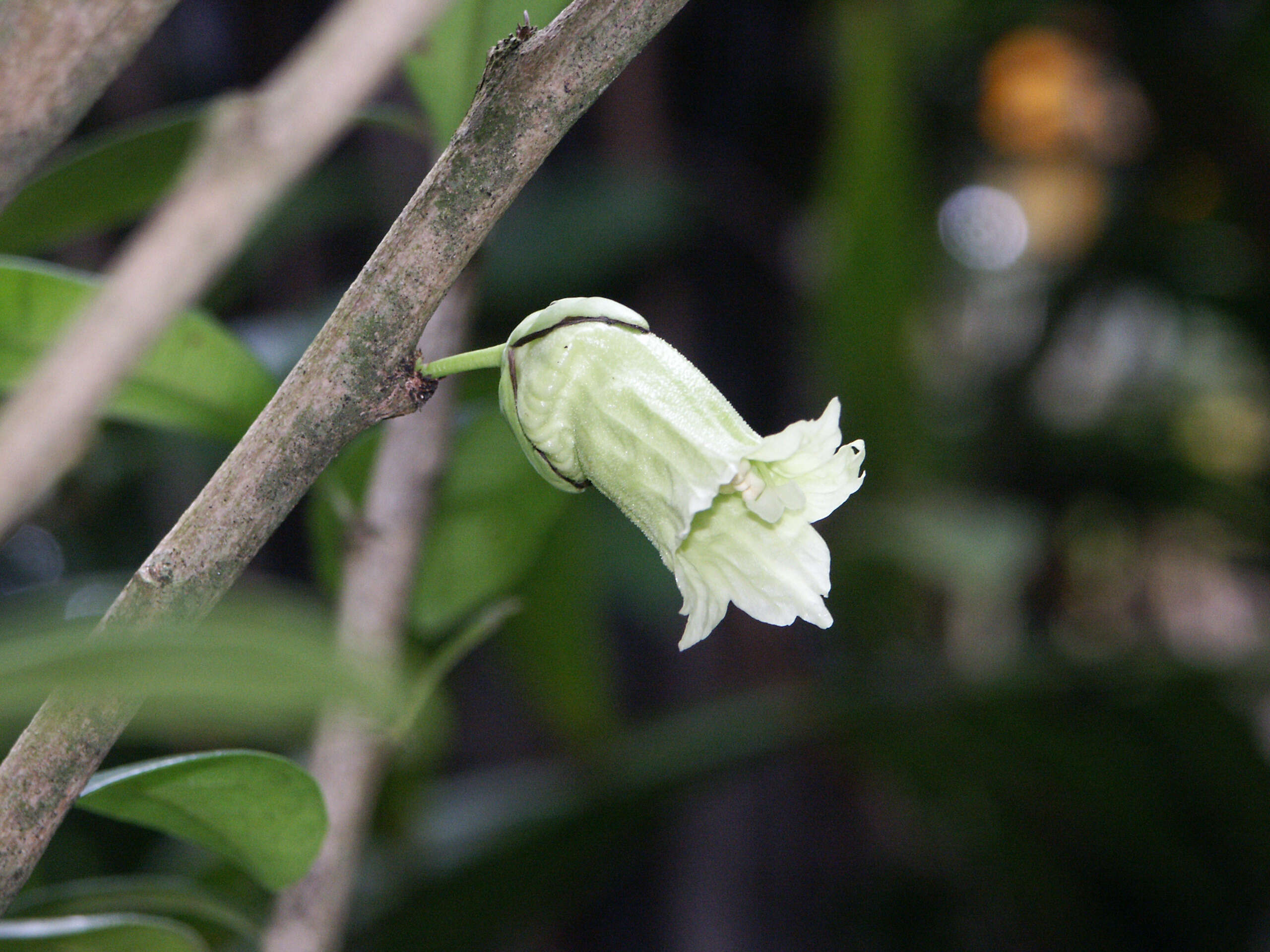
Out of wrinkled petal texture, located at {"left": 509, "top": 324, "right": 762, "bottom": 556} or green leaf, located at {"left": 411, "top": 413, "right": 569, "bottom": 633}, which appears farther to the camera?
green leaf, located at {"left": 411, "top": 413, "right": 569, "bottom": 633}

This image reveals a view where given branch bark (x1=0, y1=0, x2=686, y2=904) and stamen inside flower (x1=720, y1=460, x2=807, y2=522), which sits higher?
branch bark (x1=0, y1=0, x2=686, y2=904)

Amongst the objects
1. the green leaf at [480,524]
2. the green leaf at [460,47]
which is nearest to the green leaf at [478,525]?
the green leaf at [480,524]

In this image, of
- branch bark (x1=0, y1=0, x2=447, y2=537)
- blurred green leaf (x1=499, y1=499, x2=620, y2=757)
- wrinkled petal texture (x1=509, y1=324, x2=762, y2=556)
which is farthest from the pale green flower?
blurred green leaf (x1=499, y1=499, x2=620, y2=757)

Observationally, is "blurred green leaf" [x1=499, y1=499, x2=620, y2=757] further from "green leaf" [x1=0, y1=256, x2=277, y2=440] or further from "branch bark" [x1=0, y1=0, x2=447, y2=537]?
"branch bark" [x1=0, y1=0, x2=447, y2=537]

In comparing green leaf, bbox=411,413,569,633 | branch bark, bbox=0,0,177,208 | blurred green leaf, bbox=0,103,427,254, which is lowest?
branch bark, bbox=0,0,177,208

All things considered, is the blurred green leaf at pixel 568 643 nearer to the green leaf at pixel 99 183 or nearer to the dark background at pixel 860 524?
the dark background at pixel 860 524

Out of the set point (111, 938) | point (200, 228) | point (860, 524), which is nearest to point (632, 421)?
point (200, 228)

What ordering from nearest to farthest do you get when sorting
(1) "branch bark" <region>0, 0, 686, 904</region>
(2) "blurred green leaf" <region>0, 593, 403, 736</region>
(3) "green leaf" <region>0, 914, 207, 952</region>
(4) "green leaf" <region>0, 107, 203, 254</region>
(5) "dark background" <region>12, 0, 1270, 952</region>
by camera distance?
(2) "blurred green leaf" <region>0, 593, 403, 736</region>, (1) "branch bark" <region>0, 0, 686, 904</region>, (3) "green leaf" <region>0, 914, 207, 952</region>, (4) "green leaf" <region>0, 107, 203, 254</region>, (5) "dark background" <region>12, 0, 1270, 952</region>
